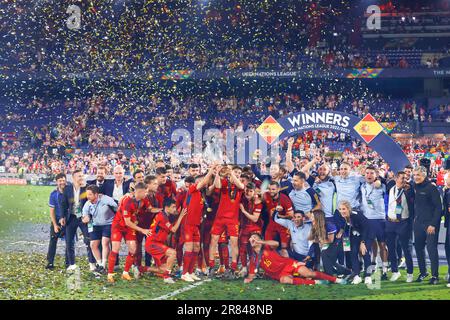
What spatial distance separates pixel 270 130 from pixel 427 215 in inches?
128

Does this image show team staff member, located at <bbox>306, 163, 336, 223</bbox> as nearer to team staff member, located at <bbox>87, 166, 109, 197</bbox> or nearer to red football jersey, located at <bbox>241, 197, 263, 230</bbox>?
red football jersey, located at <bbox>241, 197, 263, 230</bbox>

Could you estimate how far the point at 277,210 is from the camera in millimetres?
8375

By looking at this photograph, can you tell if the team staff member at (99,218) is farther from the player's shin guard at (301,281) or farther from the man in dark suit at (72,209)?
the player's shin guard at (301,281)

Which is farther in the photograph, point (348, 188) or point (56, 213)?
point (56, 213)

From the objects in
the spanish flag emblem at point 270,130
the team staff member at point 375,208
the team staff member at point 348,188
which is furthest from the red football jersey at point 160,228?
the spanish flag emblem at point 270,130

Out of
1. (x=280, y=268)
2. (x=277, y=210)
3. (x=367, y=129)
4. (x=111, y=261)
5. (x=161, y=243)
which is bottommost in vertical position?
(x=280, y=268)

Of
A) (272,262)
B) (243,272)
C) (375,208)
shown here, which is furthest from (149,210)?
(375,208)

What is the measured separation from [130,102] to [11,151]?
599 centimetres

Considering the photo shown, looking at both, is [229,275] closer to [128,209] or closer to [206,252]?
[206,252]

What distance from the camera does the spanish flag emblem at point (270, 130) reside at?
1036cm

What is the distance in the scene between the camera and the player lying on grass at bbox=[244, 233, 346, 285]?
8128mm

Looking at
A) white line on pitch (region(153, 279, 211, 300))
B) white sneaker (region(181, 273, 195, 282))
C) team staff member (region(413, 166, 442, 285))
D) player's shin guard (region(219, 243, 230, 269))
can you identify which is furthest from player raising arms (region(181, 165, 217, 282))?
team staff member (region(413, 166, 442, 285))

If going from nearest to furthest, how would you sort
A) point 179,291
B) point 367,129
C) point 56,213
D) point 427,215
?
point 179,291
point 427,215
point 56,213
point 367,129
